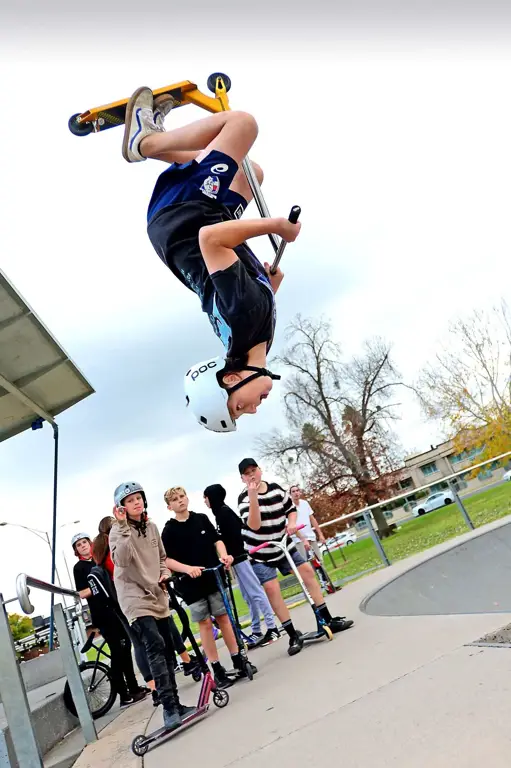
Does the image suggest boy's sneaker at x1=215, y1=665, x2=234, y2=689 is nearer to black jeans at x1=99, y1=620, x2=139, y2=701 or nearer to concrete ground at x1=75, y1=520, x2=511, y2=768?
concrete ground at x1=75, y1=520, x2=511, y2=768

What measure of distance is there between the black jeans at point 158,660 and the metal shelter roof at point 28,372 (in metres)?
2.18

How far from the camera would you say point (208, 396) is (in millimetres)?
1964

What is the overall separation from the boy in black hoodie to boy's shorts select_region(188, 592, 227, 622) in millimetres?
798

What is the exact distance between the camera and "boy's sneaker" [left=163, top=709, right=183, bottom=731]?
397cm

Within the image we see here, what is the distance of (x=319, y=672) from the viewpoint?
3.98 m

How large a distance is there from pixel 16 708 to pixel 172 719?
109cm

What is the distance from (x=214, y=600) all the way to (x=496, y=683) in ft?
11.3

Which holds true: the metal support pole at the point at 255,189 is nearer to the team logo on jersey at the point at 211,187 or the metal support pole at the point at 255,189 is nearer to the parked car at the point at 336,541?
the team logo on jersey at the point at 211,187

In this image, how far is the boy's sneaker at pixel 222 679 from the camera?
4980 millimetres

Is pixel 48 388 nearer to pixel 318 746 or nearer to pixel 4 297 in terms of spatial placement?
pixel 4 297

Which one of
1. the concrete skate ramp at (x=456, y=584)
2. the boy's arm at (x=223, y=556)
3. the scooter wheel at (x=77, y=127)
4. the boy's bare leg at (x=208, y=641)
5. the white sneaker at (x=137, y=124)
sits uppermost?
the scooter wheel at (x=77, y=127)

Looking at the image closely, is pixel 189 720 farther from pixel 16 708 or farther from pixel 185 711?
pixel 16 708

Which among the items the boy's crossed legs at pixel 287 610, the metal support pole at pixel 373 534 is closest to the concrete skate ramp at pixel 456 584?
the boy's crossed legs at pixel 287 610

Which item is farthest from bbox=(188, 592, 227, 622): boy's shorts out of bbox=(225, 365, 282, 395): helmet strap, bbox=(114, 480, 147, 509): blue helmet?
bbox=(225, 365, 282, 395): helmet strap
